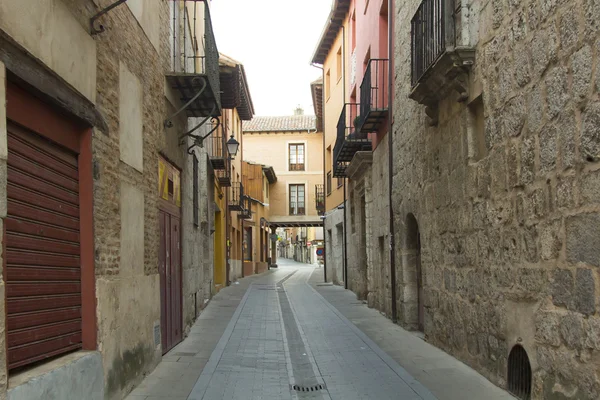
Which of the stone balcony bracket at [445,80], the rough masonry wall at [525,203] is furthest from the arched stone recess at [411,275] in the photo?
the stone balcony bracket at [445,80]

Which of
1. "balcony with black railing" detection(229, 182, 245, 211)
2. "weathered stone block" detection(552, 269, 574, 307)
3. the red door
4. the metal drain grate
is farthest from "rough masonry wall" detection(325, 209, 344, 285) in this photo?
"weathered stone block" detection(552, 269, 574, 307)

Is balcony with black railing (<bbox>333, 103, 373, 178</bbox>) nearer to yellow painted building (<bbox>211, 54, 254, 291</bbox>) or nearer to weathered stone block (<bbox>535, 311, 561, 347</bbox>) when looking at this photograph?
yellow painted building (<bbox>211, 54, 254, 291</bbox>)

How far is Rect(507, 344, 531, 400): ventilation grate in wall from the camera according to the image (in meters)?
5.48

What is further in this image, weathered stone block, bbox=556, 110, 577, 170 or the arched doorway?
the arched doorway

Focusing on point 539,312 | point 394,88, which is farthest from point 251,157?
point 539,312

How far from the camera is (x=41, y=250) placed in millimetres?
4457

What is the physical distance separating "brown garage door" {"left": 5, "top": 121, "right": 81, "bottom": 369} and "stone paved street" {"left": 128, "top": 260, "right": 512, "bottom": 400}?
1.65m

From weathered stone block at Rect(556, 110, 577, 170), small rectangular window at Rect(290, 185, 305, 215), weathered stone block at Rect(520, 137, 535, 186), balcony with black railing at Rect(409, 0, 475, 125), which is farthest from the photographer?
small rectangular window at Rect(290, 185, 305, 215)

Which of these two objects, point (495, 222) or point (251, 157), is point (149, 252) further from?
point (251, 157)

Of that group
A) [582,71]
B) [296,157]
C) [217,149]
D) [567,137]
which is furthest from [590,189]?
[296,157]

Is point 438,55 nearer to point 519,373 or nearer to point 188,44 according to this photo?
point 519,373

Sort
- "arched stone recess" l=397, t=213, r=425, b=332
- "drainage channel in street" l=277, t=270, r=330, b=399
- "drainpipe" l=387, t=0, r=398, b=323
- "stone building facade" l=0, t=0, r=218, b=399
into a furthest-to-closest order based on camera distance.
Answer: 1. "drainpipe" l=387, t=0, r=398, b=323
2. "arched stone recess" l=397, t=213, r=425, b=332
3. "drainage channel in street" l=277, t=270, r=330, b=399
4. "stone building facade" l=0, t=0, r=218, b=399

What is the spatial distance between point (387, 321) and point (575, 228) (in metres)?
7.96

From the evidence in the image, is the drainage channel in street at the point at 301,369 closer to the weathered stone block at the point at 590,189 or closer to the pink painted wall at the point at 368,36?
the weathered stone block at the point at 590,189
